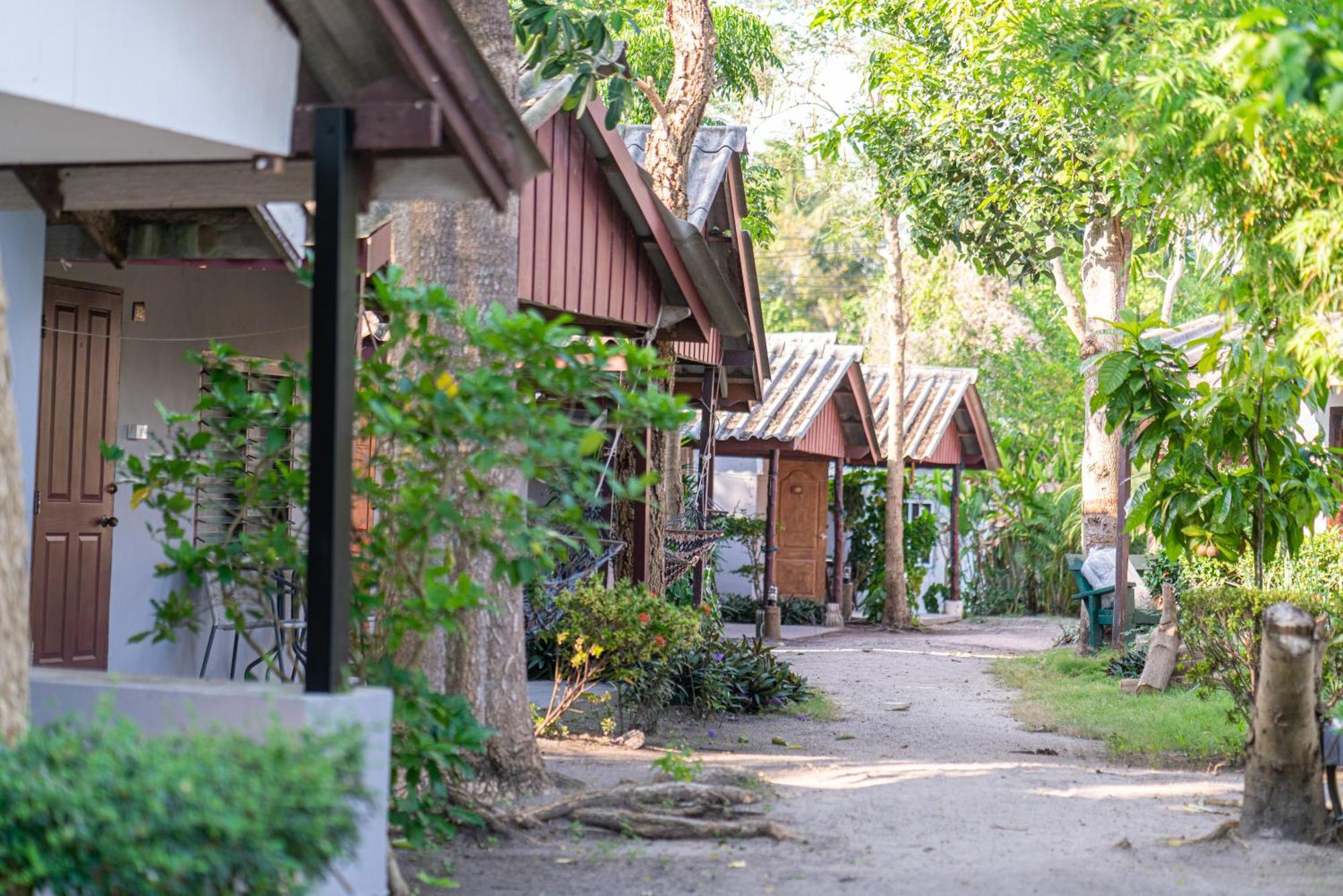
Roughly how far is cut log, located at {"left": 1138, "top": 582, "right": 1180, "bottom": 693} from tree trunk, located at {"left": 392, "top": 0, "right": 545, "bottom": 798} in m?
6.83

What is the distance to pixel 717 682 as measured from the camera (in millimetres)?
9984

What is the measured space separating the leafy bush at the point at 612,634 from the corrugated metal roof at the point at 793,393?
880 cm

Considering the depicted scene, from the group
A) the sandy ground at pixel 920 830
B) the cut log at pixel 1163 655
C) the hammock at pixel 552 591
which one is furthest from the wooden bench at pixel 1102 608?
the hammock at pixel 552 591

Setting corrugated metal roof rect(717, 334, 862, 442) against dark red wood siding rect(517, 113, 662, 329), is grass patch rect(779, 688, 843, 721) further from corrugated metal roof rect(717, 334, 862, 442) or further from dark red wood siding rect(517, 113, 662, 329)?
corrugated metal roof rect(717, 334, 862, 442)

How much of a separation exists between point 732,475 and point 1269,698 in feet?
57.3

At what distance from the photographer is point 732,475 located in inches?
930

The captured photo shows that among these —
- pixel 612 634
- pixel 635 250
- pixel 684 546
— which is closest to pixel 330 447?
pixel 612 634

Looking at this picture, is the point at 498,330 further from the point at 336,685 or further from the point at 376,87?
the point at 336,685

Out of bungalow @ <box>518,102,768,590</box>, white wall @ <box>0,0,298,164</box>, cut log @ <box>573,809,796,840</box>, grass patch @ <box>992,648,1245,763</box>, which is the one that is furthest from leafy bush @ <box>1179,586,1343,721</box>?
white wall @ <box>0,0,298,164</box>

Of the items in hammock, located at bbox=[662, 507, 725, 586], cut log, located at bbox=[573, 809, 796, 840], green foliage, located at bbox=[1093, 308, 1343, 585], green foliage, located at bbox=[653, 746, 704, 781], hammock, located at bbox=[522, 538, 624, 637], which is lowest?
cut log, located at bbox=[573, 809, 796, 840]

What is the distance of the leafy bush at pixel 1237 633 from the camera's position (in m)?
7.86

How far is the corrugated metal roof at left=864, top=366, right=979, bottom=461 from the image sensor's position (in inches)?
877

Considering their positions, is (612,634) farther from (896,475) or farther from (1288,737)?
(896,475)

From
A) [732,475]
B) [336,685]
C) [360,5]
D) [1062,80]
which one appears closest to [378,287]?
[360,5]
